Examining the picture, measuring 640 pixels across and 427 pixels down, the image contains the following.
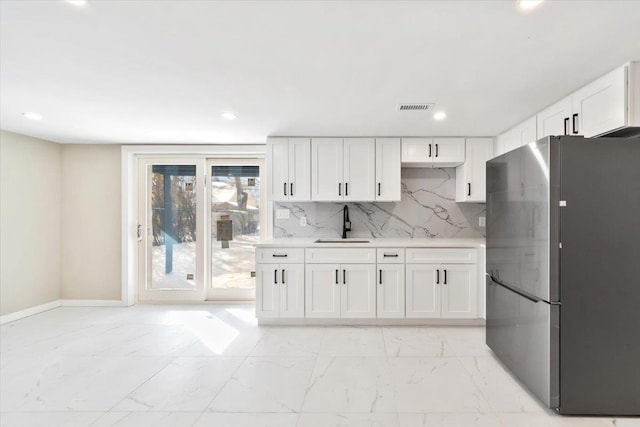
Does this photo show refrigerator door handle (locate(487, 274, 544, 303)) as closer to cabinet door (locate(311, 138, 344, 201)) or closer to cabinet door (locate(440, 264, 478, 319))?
cabinet door (locate(440, 264, 478, 319))

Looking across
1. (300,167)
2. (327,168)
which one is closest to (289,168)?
(300,167)

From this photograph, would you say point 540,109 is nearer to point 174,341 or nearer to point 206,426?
point 206,426

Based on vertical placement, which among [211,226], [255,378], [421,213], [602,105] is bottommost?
[255,378]

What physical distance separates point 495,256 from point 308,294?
1.90 meters

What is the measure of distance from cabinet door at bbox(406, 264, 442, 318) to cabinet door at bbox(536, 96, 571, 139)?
164 centimetres

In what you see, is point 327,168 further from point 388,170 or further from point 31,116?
point 31,116

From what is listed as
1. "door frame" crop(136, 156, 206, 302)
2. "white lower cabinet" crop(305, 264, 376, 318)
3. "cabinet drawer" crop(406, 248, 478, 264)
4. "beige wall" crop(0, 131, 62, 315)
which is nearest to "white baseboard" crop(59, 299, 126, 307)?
"beige wall" crop(0, 131, 62, 315)

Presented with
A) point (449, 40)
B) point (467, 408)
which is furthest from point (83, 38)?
point (467, 408)

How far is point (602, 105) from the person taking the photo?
2.17m

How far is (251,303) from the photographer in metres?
4.46

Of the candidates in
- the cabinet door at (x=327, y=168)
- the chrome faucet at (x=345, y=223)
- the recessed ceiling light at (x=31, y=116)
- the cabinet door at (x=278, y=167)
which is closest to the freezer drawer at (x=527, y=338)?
the chrome faucet at (x=345, y=223)

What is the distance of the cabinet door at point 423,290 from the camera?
3566 millimetres

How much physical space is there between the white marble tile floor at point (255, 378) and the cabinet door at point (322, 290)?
199 mm

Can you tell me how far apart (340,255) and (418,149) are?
1574 mm
